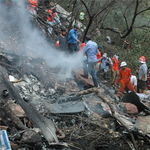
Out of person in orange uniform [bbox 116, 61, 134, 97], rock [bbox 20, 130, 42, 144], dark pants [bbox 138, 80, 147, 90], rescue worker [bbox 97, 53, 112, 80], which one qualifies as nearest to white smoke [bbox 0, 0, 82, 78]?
person in orange uniform [bbox 116, 61, 134, 97]

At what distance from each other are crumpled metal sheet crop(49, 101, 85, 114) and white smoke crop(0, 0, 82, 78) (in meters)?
2.25

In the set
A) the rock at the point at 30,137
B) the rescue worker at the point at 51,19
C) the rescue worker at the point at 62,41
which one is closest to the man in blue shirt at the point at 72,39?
the rescue worker at the point at 62,41

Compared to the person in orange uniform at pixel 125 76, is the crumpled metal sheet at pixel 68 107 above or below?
below

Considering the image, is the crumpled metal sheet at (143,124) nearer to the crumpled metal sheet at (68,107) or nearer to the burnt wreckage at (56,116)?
the burnt wreckage at (56,116)

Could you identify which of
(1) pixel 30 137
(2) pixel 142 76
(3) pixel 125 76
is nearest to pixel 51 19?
(3) pixel 125 76

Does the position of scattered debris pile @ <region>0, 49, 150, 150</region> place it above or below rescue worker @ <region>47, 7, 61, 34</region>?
below

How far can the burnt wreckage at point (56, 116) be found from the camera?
3562mm

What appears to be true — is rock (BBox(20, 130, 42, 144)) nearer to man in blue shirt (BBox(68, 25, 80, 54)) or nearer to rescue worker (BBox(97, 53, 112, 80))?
man in blue shirt (BBox(68, 25, 80, 54))

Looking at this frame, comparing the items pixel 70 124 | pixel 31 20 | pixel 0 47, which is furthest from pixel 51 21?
pixel 70 124

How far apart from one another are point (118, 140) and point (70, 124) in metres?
1.17

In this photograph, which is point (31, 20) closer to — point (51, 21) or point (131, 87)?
point (51, 21)

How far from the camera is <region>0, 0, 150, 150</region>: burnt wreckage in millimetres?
3562

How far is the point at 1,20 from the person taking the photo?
7496mm

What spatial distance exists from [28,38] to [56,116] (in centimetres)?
439
